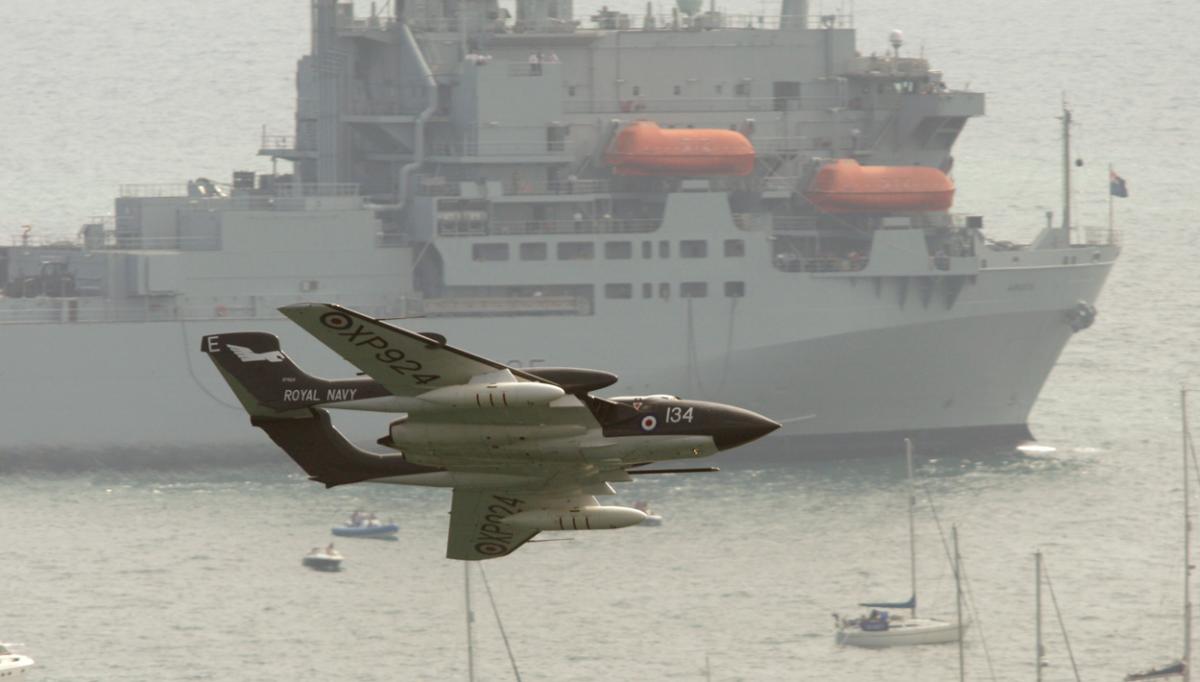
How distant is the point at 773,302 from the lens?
9375 centimetres

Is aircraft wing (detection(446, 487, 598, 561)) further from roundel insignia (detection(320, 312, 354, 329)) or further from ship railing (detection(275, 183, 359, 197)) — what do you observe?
ship railing (detection(275, 183, 359, 197))

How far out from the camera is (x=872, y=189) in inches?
3708

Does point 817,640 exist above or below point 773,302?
below

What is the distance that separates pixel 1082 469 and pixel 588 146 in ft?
66.5

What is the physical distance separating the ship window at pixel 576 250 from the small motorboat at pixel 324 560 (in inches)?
716

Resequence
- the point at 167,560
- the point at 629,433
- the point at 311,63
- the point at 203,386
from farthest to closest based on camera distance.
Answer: the point at 311,63, the point at 203,386, the point at 167,560, the point at 629,433

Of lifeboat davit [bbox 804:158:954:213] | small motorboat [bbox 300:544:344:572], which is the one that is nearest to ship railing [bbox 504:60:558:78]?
lifeboat davit [bbox 804:158:954:213]

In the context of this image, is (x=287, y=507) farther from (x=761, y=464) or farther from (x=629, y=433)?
(x=629, y=433)

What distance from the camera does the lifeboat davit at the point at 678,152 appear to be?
93.8m

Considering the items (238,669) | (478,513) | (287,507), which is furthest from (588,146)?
(478,513)

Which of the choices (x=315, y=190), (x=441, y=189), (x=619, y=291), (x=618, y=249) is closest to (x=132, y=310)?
(x=315, y=190)

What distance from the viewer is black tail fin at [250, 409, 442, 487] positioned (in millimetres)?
34719

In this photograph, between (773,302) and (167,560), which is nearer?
(167,560)

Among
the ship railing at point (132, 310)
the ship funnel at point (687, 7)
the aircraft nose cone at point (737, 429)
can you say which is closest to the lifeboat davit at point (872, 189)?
the ship funnel at point (687, 7)
